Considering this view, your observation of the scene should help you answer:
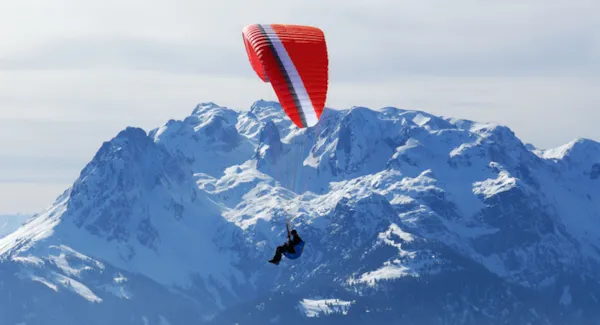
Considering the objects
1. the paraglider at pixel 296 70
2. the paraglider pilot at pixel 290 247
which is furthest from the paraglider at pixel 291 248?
the paraglider at pixel 296 70

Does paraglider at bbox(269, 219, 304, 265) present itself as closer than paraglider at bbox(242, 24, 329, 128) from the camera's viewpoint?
Yes

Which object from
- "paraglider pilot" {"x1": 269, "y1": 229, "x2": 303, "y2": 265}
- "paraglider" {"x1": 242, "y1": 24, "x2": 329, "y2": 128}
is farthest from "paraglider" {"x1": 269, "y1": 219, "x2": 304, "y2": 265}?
"paraglider" {"x1": 242, "y1": 24, "x2": 329, "y2": 128}

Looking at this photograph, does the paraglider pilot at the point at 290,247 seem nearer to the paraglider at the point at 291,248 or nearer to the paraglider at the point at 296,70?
the paraglider at the point at 291,248

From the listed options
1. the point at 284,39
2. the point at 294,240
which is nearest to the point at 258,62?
the point at 284,39

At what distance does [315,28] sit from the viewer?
386 ft

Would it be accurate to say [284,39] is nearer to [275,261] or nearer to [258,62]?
[258,62]

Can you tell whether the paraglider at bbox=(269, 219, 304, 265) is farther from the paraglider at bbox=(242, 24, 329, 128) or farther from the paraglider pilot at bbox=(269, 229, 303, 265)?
the paraglider at bbox=(242, 24, 329, 128)

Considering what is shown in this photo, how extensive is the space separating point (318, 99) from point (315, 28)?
9723 millimetres

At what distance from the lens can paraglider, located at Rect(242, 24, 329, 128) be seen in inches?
4326

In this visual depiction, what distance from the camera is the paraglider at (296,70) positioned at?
10988 cm

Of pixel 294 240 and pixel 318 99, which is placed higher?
pixel 318 99

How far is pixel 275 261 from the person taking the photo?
348ft

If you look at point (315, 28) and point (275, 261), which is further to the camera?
point (315, 28)

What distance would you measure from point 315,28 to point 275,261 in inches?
924
